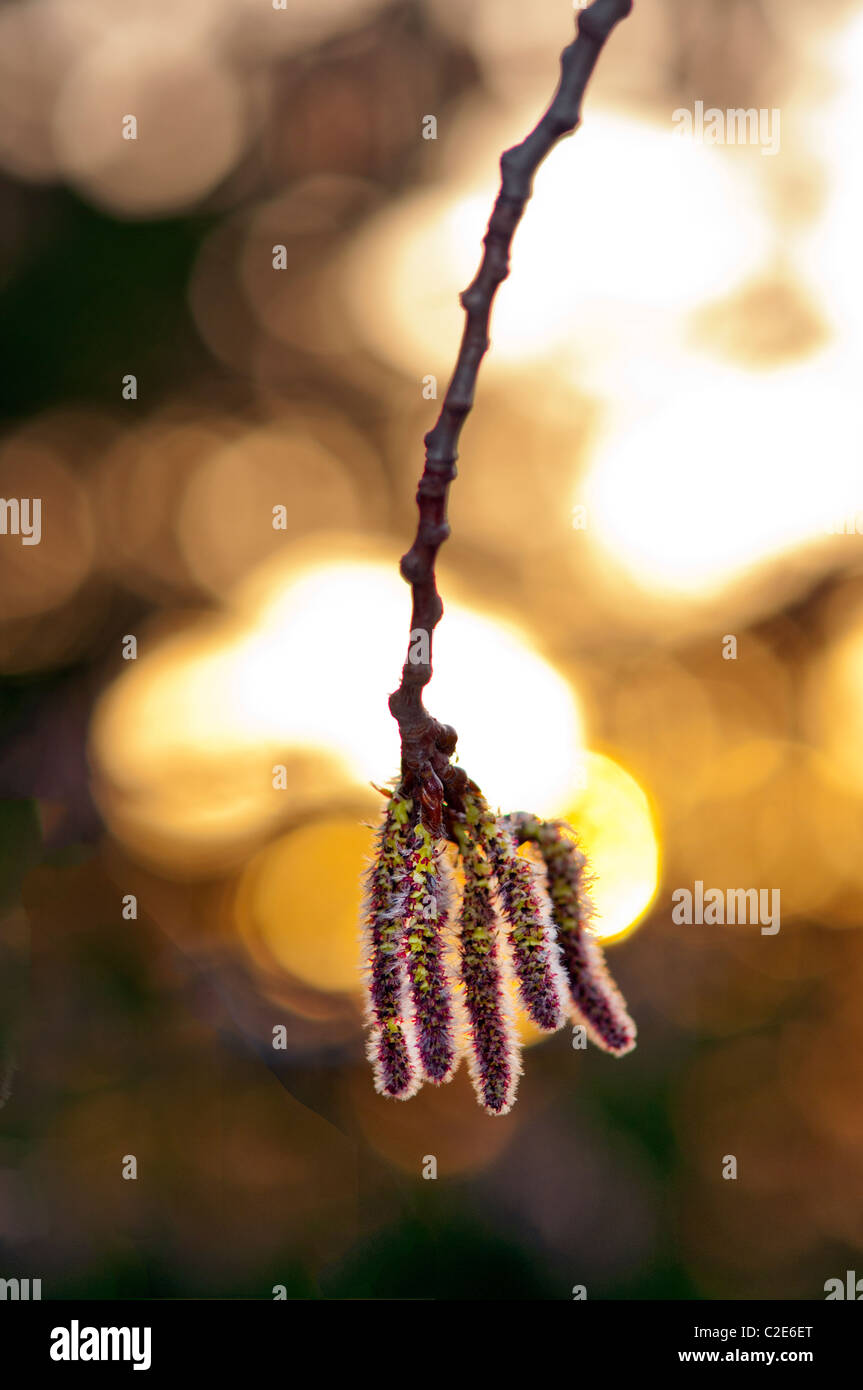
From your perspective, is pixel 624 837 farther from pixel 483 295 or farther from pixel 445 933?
pixel 483 295

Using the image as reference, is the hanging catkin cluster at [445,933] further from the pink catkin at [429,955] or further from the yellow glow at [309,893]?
the yellow glow at [309,893]

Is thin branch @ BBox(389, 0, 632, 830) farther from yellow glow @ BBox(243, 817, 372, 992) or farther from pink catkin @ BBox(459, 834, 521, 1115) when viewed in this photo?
yellow glow @ BBox(243, 817, 372, 992)

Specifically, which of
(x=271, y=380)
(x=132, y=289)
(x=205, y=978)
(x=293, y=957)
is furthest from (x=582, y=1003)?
(x=271, y=380)

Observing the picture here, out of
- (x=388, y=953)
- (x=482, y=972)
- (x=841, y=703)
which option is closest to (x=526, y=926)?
(x=482, y=972)

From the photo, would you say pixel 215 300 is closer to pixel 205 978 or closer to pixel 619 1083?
A: pixel 205 978

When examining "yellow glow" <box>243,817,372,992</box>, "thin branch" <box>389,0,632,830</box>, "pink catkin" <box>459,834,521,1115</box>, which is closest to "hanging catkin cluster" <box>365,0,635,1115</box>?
→ "pink catkin" <box>459,834,521,1115</box>
